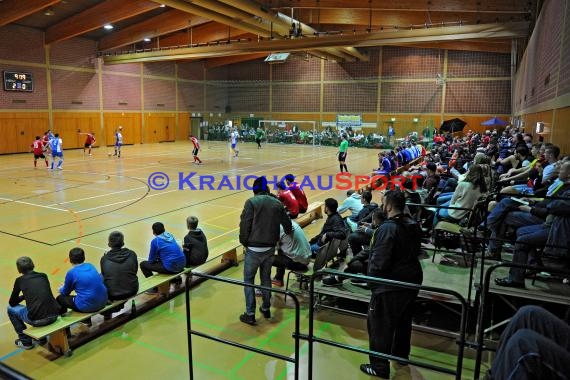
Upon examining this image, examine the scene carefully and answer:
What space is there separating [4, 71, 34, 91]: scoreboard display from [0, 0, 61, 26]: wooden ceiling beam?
530 cm

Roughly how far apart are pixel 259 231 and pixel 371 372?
2156 millimetres

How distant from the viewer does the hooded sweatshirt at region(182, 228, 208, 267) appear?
708cm

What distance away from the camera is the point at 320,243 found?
6.81m

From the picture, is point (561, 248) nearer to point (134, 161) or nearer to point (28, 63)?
point (134, 161)

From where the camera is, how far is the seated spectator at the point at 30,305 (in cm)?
502

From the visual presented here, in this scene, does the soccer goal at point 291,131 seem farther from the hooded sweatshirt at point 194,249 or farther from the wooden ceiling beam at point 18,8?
the hooded sweatshirt at point 194,249

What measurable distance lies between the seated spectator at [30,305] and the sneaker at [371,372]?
3.61m

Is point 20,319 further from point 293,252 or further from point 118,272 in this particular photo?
point 293,252

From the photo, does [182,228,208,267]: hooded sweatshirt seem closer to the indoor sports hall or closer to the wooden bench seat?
the indoor sports hall

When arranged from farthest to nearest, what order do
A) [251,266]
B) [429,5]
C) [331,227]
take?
[429,5], [331,227], [251,266]

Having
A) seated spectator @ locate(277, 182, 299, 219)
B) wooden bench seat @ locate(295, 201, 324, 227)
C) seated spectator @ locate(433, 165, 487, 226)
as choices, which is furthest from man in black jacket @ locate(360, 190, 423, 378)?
wooden bench seat @ locate(295, 201, 324, 227)

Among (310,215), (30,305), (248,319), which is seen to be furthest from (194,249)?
(310,215)

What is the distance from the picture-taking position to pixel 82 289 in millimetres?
5289

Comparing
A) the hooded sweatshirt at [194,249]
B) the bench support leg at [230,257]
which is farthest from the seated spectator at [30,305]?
the bench support leg at [230,257]
